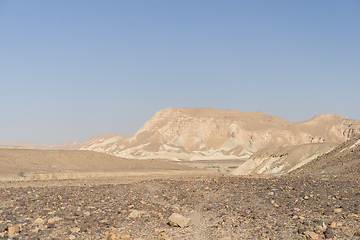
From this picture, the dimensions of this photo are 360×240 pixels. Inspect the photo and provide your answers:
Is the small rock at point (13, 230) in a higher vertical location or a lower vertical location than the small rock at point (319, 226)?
lower

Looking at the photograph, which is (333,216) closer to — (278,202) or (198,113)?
(278,202)

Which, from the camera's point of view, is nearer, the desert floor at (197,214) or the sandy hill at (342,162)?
the desert floor at (197,214)

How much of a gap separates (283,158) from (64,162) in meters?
32.9

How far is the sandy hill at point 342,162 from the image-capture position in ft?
76.5

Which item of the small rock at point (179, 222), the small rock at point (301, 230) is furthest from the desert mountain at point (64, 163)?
the small rock at point (301, 230)

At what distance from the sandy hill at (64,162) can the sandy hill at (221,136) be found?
8682 cm

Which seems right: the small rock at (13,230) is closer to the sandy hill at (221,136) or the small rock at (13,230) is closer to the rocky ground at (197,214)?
the rocky ground at (197,214)

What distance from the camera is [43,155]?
Result: 2345 inches

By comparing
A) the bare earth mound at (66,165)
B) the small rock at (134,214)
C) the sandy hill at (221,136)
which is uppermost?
the sandy hill at (221,136)

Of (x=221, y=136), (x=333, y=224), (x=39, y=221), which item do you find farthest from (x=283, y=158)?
(x=221, y=136)

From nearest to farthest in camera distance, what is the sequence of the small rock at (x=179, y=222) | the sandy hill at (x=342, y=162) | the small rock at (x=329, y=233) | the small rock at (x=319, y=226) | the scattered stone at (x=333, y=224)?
the small rock at (x=329, y=233) < the small rock at (x=319, y=226) < the scattered stone at (x=333, y=224) < the small rock at (x=179, y=222) < the sandy hill at (x=342, y=162)

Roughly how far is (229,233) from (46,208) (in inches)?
293

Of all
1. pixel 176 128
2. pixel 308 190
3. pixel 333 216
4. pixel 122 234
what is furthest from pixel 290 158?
pixel 176 128

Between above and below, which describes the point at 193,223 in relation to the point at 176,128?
below
